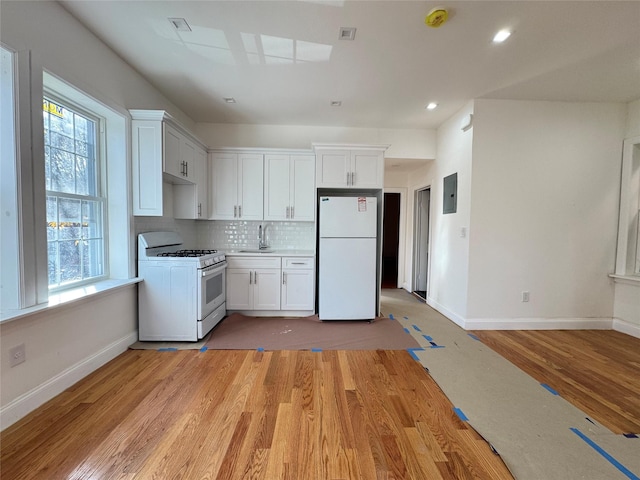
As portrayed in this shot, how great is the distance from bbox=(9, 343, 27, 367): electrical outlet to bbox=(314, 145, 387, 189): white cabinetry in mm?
3074

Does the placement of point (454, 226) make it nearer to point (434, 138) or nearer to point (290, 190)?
point (434, 138)

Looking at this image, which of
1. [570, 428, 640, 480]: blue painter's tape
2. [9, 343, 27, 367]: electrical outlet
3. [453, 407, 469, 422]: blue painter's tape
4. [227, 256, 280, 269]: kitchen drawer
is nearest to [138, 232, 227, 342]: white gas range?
[227, 256, 280, 269]: kitchen drawer

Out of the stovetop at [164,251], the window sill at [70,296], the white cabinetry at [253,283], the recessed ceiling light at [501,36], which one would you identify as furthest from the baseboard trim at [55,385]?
the recessed ceiling light at [501,36]

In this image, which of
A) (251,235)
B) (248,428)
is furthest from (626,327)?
(251,235)

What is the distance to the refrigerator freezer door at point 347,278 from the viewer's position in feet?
11.2

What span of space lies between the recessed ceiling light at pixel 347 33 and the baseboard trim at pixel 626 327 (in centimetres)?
455

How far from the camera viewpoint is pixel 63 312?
6.31 feet

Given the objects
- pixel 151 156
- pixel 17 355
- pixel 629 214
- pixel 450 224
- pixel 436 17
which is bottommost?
pixel 17 355

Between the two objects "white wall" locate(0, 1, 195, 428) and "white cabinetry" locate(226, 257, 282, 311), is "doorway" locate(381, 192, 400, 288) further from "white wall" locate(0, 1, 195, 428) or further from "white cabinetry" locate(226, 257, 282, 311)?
"white wall" locate(0, 1, 195, 428)

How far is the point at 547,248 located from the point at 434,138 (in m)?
2.20

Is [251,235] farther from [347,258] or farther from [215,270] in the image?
[347,258]

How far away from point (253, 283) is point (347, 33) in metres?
2.95

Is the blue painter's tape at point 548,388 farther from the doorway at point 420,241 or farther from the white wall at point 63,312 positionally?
the white wall at point 63,312

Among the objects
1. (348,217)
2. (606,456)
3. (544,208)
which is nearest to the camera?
(606,456)
